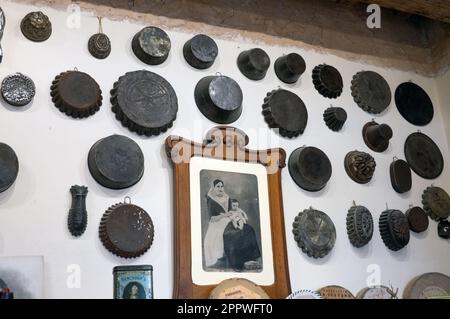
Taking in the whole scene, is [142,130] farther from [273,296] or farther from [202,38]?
[273,296]

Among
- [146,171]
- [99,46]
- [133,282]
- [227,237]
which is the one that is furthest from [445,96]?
[133,282]

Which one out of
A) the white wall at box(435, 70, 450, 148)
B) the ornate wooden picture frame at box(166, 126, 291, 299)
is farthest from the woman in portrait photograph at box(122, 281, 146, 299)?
the white wall at box(435, 70, 450, 148)

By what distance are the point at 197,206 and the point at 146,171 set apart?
0.89ft

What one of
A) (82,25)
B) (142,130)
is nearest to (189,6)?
(82,25)

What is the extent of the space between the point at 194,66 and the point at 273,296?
1.16 metres

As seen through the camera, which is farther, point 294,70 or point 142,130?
point 294,70

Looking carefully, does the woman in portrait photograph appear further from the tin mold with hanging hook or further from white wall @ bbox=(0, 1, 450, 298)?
the tin mold with hanging hook

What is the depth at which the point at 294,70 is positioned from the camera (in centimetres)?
276

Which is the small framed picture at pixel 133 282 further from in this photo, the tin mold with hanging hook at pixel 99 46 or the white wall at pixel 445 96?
the white wall at pixel 445 96

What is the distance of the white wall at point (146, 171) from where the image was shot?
80.4 inches

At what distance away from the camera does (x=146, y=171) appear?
229 cm
